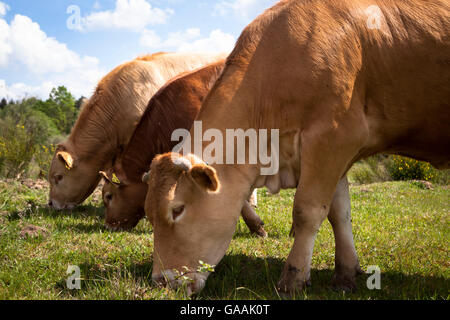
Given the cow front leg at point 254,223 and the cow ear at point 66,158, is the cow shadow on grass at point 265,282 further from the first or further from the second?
the cow ear at point 66,158

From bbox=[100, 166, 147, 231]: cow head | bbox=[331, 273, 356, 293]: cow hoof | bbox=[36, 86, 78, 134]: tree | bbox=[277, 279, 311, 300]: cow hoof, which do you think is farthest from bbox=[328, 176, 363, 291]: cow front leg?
bbox=[36, 86, 78, 134]: tree

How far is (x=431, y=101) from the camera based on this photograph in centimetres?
351

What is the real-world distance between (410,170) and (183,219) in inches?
427

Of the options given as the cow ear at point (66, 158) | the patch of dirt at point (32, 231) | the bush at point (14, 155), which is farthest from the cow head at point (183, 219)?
the bush at point (14, 155)

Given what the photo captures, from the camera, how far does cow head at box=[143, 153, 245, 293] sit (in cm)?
336

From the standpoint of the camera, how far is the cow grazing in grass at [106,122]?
745 centimetres

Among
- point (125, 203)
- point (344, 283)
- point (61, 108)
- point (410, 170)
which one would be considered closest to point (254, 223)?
point (125, 203)

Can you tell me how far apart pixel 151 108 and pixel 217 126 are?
2.39 m

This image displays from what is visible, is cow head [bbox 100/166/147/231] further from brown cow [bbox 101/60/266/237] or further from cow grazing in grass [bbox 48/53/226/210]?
cow grazing in grass [bbox 48/53/226/210]

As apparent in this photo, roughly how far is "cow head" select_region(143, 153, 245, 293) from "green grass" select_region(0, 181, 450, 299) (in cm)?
23

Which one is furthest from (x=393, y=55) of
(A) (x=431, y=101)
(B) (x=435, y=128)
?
(B) (x=435, y=128)

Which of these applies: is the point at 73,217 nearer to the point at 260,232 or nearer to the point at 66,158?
the point at 66,158

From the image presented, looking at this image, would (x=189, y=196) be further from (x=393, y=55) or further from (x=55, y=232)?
(x=55, y=232)

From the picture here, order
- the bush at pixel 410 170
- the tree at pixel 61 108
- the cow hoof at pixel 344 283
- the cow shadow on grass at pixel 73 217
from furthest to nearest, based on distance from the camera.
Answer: the tree at pixel 61 108
the bush at pixel 410 170
the cow shadow on grass at pixel 73 217
the cow hoof at pixel 344 283
